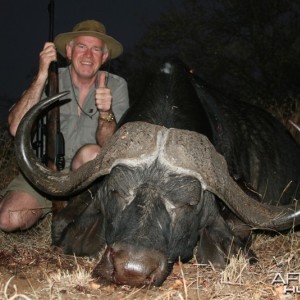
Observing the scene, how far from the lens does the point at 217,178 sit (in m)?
3.92

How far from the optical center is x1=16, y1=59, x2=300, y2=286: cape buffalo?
3551mm

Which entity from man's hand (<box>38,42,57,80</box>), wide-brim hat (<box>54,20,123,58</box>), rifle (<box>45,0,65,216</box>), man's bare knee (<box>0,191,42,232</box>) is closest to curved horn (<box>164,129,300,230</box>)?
rifle (<box>45,0,65,216</box>)

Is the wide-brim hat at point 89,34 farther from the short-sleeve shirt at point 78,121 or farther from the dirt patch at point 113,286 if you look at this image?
the dirt patch at point 113,286

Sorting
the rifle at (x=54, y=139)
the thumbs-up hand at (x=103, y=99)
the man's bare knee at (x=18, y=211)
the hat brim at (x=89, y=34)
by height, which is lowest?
the man's bare knee at (x=18, y=211)

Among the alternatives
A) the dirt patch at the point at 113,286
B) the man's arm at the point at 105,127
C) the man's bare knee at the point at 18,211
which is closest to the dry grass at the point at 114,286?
the dirt patch at the point at 113,286

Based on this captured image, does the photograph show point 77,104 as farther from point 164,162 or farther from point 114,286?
point 114,286

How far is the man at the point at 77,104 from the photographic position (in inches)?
207

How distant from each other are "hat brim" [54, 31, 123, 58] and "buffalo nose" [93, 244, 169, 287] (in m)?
3.07

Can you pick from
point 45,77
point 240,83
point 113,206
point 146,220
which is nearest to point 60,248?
point 113,206

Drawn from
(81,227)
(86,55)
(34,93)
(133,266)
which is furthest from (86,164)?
(86,55)

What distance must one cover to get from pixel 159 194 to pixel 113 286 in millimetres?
663

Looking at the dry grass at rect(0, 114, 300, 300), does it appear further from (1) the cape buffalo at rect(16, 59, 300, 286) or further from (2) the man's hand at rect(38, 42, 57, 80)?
(2) the man's hand at rect(38, 42, 57, 80)

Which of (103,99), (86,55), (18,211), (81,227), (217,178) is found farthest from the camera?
(86,55)

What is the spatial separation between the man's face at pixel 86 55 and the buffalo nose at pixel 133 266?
9.22 ft
